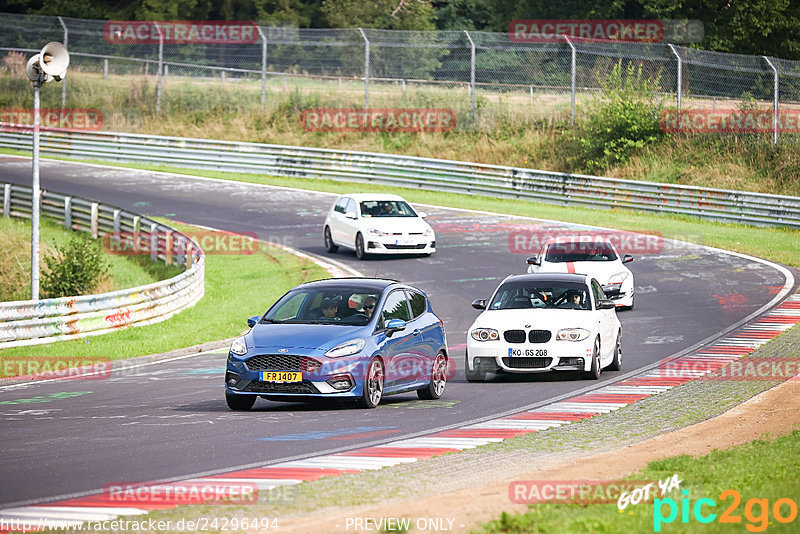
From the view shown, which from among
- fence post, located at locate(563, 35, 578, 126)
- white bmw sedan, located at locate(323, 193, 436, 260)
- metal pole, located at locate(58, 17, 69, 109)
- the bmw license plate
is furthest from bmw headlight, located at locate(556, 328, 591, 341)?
metal pole, located at locate(58, 17, 69, 109)

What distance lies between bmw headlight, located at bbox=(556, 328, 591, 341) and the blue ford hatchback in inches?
72.2

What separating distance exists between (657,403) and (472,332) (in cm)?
323

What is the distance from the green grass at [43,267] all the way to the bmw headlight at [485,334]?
480 inches

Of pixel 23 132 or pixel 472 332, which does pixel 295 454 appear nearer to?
pixel 472 332

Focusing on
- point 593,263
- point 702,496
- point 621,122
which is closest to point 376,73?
point 621,122

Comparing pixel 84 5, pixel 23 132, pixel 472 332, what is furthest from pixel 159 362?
pixel 84 5

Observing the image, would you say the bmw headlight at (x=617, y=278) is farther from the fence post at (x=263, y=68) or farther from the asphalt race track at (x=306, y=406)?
the fence post at (x=263, y=68)

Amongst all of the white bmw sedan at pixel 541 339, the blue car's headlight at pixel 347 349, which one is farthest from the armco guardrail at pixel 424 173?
the blue car's headlight at pixel 347 349

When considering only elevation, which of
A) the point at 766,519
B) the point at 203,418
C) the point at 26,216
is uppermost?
the point at 766,519

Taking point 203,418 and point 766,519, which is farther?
point 203,418

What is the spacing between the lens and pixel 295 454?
10766 millimetres

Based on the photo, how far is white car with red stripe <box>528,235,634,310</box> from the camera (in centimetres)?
2388

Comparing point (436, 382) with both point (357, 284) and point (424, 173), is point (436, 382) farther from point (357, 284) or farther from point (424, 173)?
point (424, 173)

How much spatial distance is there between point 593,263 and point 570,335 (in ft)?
27.2
